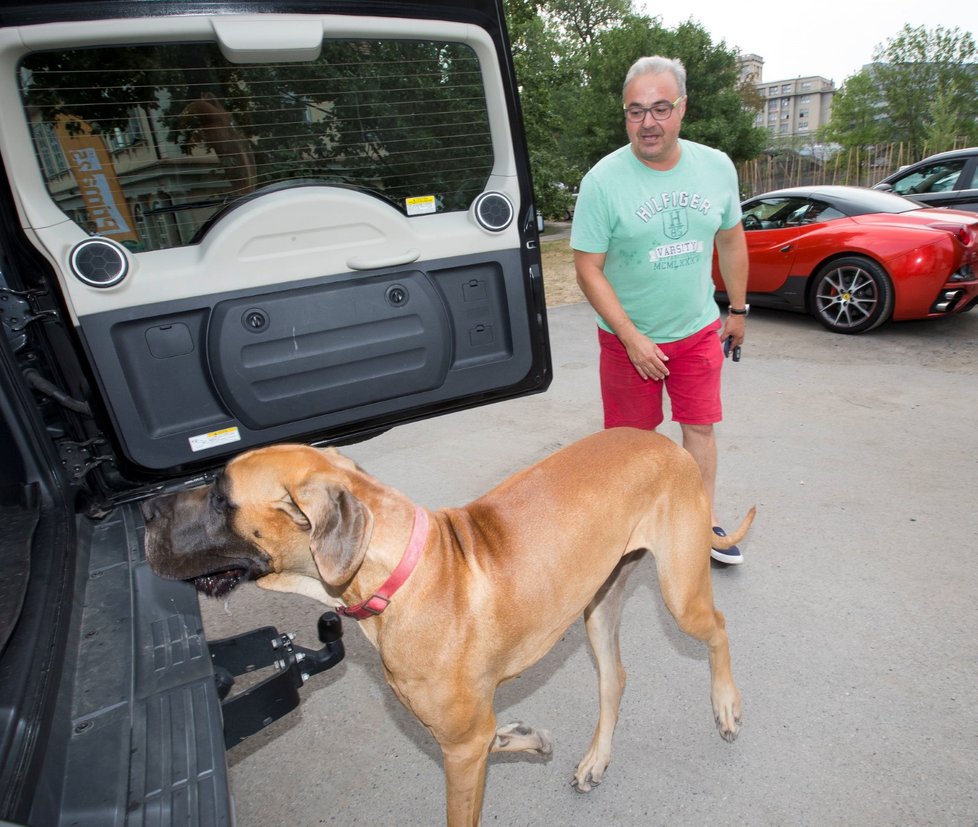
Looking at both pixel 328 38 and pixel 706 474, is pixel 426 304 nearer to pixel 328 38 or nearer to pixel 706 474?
pixel 328 38

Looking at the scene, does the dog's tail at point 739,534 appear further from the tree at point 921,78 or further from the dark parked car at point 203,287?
the tree at point 921,78

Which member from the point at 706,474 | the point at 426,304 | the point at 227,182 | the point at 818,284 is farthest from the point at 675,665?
the point at 818,284

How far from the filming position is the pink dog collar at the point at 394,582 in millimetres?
1534

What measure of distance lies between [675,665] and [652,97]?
235 centimetres

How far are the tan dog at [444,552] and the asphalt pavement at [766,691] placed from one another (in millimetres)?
166

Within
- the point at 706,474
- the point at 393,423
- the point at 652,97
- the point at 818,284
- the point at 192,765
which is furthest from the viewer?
the point at 818,284

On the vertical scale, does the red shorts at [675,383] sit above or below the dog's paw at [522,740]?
above

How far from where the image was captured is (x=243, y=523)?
61.8 inches

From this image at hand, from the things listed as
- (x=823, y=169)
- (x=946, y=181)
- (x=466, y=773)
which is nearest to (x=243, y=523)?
(x=466, y=773)

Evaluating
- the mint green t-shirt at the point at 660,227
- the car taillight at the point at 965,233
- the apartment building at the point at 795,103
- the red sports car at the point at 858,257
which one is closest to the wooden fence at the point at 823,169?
the red sports car at the point at 858,257

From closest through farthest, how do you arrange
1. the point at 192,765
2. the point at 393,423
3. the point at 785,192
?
the point at 192,765, the point at 393,423, the point at 785,192

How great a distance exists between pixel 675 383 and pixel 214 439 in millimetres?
2078

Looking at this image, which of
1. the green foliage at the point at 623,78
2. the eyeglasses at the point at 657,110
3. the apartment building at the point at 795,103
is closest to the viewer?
the eyeglasses at the point at 657,110

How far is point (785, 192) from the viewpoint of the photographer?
7.56m
